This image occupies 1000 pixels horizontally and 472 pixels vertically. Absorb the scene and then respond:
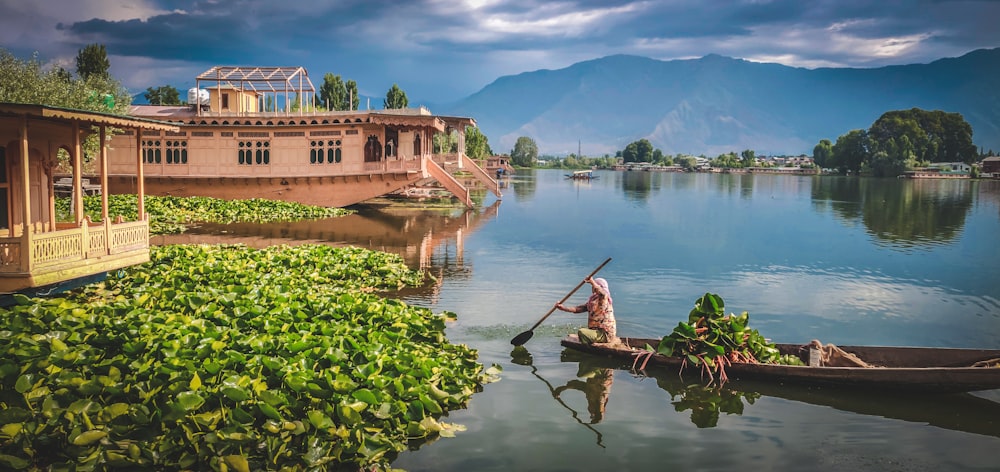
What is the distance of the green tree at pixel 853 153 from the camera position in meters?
138

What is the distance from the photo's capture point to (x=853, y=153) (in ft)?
457

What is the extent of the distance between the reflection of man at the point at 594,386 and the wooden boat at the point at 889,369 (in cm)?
43

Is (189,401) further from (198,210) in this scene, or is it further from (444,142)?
(444,142)

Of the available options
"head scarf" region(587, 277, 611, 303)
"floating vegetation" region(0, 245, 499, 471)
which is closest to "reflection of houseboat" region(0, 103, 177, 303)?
"floating vegetation" region(0, 245, 499, 471)

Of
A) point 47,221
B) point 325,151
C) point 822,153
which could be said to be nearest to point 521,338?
point 47,221

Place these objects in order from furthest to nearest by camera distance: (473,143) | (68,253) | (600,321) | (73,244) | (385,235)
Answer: (473,143) < (385,235) < (73,244) < (68,253) < (600,321)

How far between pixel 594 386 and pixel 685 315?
5.44 metres

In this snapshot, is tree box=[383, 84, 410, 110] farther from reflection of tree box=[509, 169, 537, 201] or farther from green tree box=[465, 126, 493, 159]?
reflection of tree box=[509, 169, 537, 201]

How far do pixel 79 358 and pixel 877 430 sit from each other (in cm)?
1011

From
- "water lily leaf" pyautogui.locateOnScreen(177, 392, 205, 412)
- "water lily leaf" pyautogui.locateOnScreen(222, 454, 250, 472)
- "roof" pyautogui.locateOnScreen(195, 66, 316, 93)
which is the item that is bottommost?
"water lily leaf" pyautogui.locateOnScreen(222, 454, 250, 472)

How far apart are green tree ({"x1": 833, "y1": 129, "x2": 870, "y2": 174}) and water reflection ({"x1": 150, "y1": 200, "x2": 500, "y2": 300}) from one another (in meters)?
122

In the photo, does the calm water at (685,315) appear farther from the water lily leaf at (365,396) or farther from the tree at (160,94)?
the tree at (160,94)

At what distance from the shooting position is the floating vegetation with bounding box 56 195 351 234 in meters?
29.6

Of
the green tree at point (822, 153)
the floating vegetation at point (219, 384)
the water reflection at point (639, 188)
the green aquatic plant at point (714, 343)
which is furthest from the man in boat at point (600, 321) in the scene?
the green tree at point (822, 153)
